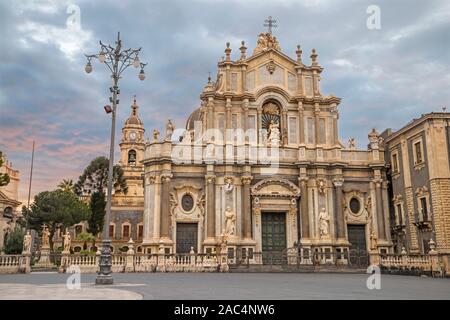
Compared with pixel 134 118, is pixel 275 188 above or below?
below

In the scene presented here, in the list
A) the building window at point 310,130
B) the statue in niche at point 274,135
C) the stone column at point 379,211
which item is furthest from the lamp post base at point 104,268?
the stone column at point 379,211

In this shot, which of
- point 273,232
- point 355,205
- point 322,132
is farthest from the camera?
point 322,132

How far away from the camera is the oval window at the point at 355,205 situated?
34.9 meters

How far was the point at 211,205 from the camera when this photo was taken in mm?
32375

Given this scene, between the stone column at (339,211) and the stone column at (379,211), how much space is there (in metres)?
2.75

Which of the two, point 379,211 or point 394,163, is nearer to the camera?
point 379,211

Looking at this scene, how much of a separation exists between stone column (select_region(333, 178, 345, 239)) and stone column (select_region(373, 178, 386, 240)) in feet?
9.03

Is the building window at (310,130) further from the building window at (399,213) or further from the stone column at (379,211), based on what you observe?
the building window at (399,213)

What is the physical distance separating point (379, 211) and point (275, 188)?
810 centimetres

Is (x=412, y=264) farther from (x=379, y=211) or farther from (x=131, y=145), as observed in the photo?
(x=131, y=145)

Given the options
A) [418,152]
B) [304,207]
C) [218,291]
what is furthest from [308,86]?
[218,291]

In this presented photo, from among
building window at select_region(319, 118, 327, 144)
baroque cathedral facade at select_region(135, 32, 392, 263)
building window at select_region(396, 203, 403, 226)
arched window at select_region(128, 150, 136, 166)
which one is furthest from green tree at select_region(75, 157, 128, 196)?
building window at select_region(396, 203, 403, 226)

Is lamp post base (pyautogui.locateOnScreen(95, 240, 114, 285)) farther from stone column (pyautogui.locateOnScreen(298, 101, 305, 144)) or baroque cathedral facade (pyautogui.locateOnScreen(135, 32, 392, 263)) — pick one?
stone column (pyautogui.locateOnScreen(298, 101, 305, 144))
